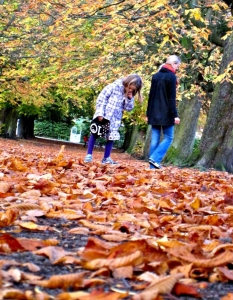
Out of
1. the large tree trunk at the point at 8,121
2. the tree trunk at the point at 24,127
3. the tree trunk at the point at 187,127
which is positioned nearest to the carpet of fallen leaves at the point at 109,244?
the tree trunk at the point at 187,127

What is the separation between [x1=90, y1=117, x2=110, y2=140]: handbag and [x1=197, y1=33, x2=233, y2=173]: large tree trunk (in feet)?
11.3

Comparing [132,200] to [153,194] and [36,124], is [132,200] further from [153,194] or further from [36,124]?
[36,124]

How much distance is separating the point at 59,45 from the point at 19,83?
698 cm

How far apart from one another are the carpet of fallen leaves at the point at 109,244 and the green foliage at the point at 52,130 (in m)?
70.0

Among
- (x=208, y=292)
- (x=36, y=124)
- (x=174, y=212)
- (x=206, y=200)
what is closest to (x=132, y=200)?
(x=174, y=212)

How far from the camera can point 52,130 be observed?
245 feet

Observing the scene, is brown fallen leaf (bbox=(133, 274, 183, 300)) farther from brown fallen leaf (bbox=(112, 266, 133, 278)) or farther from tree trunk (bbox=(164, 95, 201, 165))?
tree trunk (bbox=(164, 95, 201, 165))

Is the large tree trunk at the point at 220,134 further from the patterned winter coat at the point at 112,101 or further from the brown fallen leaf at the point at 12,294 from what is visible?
the brown fallen leaf at the point at 12,294

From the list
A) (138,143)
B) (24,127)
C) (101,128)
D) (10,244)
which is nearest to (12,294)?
(10,244)

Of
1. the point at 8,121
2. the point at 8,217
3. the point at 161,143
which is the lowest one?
the point at 8,121

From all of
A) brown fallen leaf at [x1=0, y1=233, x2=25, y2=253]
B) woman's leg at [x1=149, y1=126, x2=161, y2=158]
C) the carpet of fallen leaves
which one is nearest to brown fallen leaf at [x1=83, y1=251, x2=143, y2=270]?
the carpet of fallen leaves

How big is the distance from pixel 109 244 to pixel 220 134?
9.53 meters

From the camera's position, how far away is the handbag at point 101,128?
928cm

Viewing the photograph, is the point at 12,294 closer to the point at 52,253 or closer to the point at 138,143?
the point at 52,253
